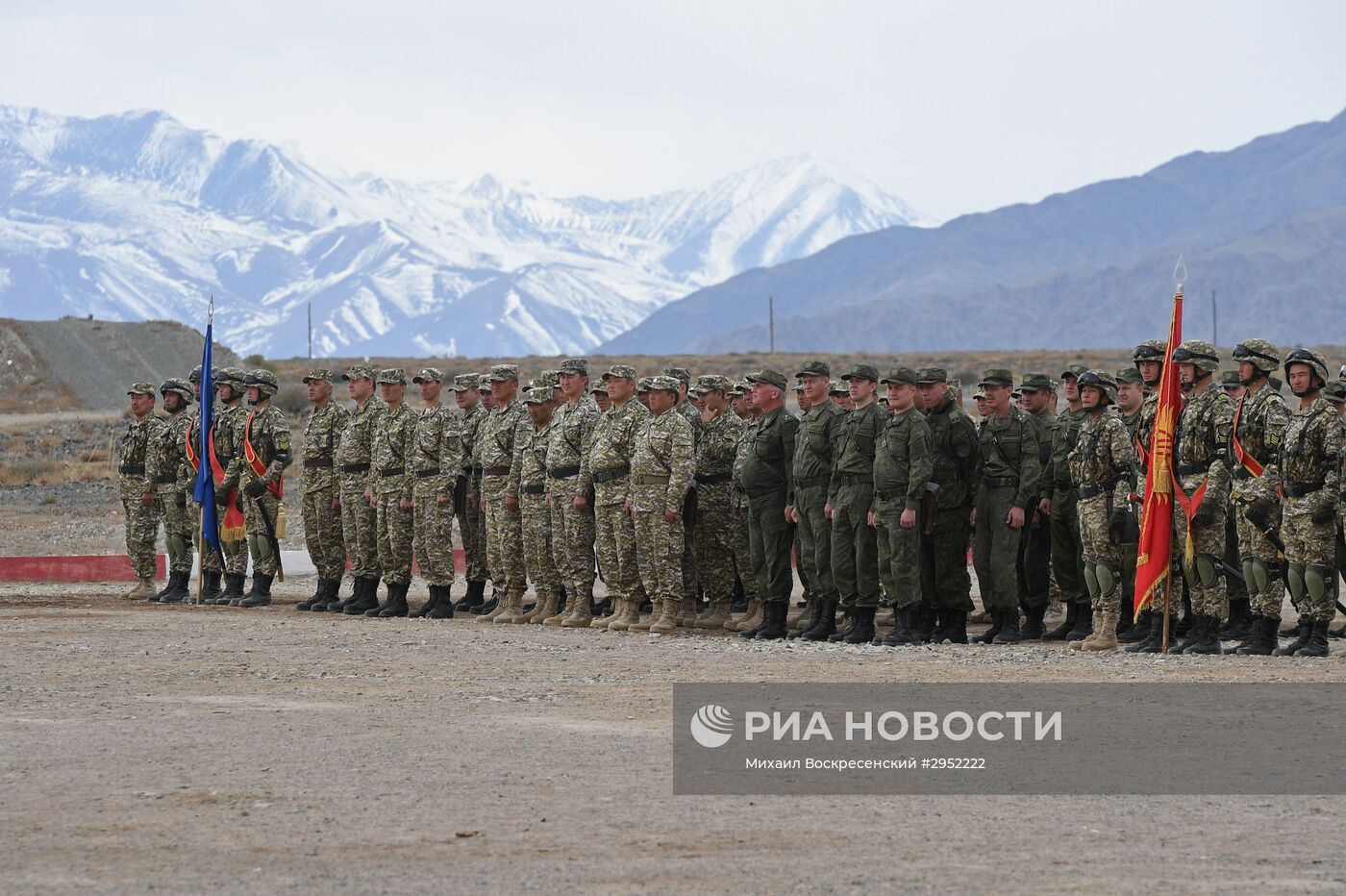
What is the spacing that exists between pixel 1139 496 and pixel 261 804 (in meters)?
6.64

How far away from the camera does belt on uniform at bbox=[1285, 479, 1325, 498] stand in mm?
11102

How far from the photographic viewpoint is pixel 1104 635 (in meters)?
12.0

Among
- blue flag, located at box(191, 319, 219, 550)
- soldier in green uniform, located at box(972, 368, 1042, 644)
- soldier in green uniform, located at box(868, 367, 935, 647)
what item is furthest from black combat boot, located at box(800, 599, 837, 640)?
blue flag, located at box(191, 319, 219, 550)

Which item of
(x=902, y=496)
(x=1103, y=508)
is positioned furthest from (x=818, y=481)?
(x=1103, y=508)

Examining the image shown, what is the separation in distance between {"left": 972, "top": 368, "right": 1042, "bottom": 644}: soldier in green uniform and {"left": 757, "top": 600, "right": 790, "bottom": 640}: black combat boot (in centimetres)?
134

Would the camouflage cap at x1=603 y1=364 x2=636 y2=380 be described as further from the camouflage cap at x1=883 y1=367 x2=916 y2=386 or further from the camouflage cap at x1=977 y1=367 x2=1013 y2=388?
the camouflage cap at x1=977 y1=367 x2=1013 y2=388

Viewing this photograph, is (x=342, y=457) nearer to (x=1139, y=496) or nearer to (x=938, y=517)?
(x=938, y=517)

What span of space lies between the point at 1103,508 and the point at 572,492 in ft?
13.1

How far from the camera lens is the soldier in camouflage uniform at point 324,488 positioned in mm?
15648

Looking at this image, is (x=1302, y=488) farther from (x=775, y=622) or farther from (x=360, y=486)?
(x=360, y=486)

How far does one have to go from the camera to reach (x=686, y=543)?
14.1 m

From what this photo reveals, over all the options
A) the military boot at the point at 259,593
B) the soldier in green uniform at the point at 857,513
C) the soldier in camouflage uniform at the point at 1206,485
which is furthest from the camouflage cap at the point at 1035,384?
the military boot at the point at 259,593

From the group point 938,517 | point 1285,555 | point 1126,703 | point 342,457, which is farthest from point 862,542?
point 342,457

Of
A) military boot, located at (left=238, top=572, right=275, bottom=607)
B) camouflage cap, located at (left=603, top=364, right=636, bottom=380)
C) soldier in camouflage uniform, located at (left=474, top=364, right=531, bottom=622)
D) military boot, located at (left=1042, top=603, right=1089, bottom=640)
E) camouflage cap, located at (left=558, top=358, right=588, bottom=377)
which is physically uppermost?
camouflage cap, located at (left=558, top=358, right=588, bottom=377)
